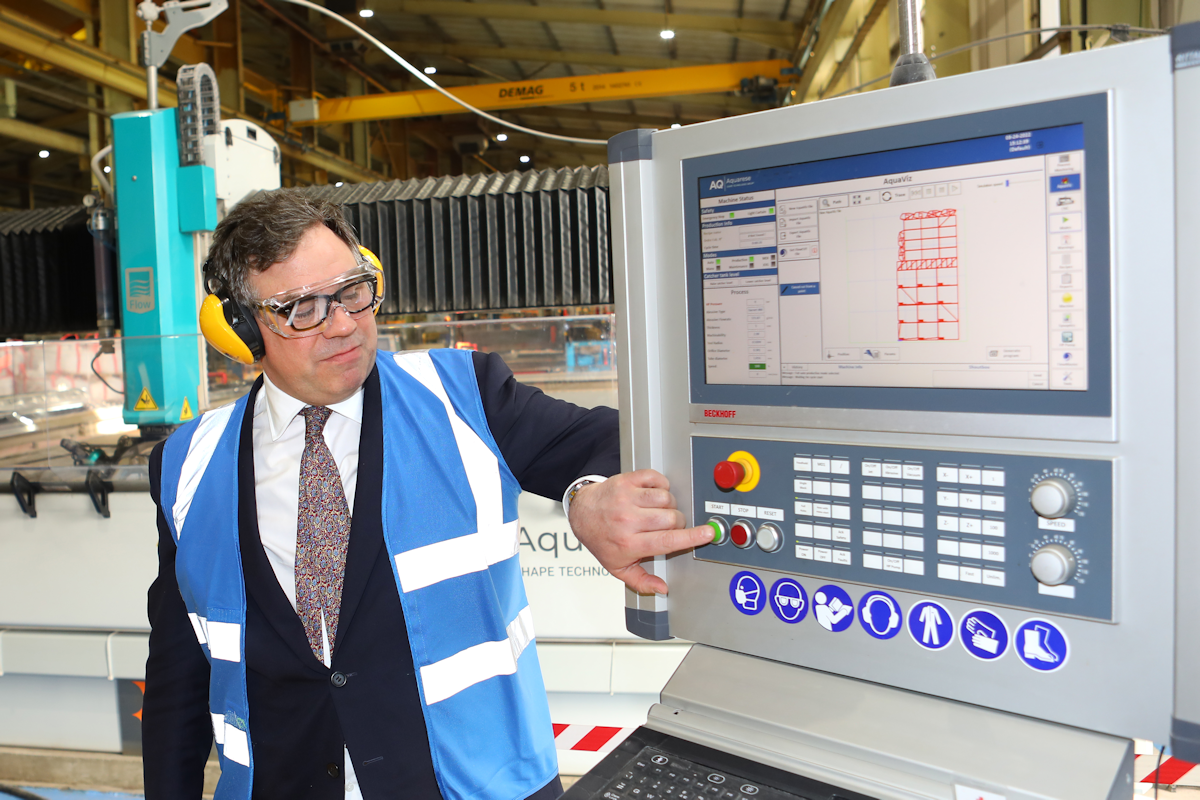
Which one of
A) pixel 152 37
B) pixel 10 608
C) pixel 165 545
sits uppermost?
pixel 152 37

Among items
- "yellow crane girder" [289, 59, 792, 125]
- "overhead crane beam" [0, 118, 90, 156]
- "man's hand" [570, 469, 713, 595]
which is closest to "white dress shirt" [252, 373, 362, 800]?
"man's hand" [570, 469, 713, 595]

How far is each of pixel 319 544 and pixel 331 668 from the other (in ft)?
0.63

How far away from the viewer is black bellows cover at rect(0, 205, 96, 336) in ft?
→ 10.7

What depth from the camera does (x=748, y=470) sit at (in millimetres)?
841

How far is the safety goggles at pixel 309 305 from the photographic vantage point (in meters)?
1.26

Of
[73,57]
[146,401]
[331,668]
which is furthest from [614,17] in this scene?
[331,668]

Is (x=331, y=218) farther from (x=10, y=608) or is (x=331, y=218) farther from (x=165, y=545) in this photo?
(x=10, y=608)

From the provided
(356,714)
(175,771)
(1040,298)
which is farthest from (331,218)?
(1040,298)

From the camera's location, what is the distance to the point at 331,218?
1.38 m

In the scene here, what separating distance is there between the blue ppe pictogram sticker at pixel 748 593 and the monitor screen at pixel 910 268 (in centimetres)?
19

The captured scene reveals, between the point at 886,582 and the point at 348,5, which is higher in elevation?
the point at 348,5

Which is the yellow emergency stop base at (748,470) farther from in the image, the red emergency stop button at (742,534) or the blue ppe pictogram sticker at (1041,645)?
the blue ppe pictogram sticker at (1041,645)

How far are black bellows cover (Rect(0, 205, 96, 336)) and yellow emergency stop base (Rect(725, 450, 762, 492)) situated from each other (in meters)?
3.29

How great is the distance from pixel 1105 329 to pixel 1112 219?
0.09m
